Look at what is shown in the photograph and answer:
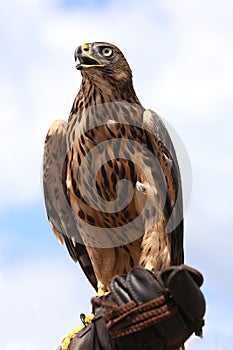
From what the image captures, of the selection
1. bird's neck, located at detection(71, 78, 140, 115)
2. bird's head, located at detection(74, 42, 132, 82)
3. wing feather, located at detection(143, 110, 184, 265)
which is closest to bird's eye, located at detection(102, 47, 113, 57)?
bird's head, located at detection(74, 42, 132, 82)

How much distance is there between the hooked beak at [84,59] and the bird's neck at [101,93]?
0.47ft

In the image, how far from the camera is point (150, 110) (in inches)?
218

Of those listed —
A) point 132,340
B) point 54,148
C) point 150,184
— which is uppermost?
point 54,148

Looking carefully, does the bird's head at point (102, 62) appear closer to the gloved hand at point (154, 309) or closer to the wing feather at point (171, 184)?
the wing feather at point (171, 184)

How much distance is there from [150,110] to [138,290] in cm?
274

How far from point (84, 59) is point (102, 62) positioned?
0.14 m

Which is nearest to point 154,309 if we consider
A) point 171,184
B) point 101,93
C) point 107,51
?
point 171,184

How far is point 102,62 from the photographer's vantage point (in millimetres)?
5414

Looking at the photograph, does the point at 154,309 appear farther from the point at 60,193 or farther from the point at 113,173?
the point at 60,193

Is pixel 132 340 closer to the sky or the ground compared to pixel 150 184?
closer to the ground

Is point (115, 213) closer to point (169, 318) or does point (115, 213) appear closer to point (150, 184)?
point (150, 184)

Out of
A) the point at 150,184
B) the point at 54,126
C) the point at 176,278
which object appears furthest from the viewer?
the point at 54,126

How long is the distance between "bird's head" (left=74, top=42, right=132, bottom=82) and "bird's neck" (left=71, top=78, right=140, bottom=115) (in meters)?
0.04

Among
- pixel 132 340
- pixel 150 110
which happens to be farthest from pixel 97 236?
pixel 132 340
